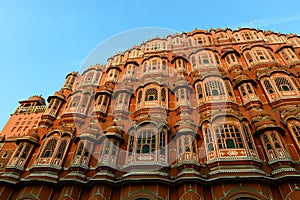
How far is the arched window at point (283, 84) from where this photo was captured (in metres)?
20.0

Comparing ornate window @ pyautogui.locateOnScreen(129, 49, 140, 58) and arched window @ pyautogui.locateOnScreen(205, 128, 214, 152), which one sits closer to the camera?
arched window @ pyautogui.locateOnScreen(205, 128, 214, 152)

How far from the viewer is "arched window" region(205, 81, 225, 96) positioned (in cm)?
2063

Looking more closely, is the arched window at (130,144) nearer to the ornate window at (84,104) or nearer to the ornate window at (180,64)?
the ornate window at (84,104)

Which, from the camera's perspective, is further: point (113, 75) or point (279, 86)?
point (113, 75)

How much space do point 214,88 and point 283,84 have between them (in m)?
6.27

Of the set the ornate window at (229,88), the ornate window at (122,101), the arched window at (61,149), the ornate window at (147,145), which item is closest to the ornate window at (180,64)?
the ornate window at (229,88)

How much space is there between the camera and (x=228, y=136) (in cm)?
1622

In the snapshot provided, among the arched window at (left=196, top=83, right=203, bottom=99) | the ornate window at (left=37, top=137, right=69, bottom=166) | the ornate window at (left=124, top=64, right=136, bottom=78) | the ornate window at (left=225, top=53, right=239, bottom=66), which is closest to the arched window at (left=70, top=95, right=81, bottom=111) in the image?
the ornate window at (left=37, top=137, right=69, bottom=166)

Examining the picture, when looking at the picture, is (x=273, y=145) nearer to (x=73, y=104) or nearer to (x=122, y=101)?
(x=122, y=101)

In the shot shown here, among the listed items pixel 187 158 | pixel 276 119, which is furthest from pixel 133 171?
pixel 276 119

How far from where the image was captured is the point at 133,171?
1541 cm

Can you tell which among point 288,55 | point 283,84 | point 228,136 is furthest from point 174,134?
point 288,55

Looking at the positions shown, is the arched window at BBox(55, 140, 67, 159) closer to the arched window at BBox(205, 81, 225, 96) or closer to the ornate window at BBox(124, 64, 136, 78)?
the ornate window at BBox(124, 64, 136, 78)

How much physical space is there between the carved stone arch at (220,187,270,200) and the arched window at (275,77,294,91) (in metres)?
11.0
